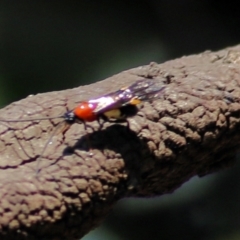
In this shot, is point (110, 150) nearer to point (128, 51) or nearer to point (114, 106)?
point (114, 106)

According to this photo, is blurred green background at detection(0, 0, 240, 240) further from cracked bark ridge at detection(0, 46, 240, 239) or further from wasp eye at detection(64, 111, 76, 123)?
wasp eye at detection(64, 111, 76, 123)

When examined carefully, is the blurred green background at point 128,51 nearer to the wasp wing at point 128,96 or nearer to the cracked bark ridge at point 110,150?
the cracked bark ridge at point 110,150

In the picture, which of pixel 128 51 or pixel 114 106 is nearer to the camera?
pixel 114 106

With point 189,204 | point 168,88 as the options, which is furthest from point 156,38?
point 168,88

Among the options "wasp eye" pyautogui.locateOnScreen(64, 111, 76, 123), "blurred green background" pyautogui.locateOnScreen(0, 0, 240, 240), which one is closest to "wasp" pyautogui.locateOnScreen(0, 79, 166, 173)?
"wasp eye" pyautogui.locateOnScreen(64, 111, 76, 123)

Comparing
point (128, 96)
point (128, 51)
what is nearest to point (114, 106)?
point (128, 96)

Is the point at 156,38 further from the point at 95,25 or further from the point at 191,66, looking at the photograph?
the point at 191,66

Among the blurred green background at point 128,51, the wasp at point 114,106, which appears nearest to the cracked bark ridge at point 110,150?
the wasp at point 114,106
